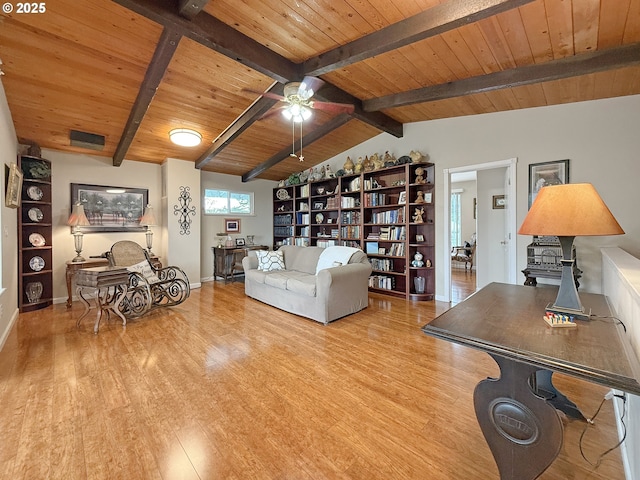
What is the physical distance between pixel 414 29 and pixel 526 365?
2.40 meters

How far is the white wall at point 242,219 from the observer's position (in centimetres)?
605

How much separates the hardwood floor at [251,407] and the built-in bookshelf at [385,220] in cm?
182

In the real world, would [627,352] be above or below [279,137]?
below

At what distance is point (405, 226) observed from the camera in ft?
15.2

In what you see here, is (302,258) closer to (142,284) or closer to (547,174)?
(142,284)

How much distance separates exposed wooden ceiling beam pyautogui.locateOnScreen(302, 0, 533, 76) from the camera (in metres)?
1.92

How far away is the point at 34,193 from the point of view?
3.94 meters

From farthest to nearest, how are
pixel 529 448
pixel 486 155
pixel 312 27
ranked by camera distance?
1. pixel 486 155
2. pixel 312 27
3. pixel 529 448

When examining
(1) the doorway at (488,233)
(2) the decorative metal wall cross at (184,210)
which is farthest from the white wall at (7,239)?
(1) the doorway at (488,233)

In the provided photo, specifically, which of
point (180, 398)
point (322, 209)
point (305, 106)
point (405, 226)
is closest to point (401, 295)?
point (405, 226)

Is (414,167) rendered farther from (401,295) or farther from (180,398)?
(180,398)

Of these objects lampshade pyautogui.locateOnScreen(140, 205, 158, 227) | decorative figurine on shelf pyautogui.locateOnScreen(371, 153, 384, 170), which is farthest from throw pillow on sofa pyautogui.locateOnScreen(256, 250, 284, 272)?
decorative figurine on shelf pyautogui.locateOnScreen(371, 153, 384, 170)

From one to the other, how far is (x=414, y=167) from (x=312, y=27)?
2833 millimetres

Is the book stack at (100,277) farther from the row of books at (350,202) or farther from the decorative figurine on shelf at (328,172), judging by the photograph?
the decorative figurine on shelf at (328,172)
